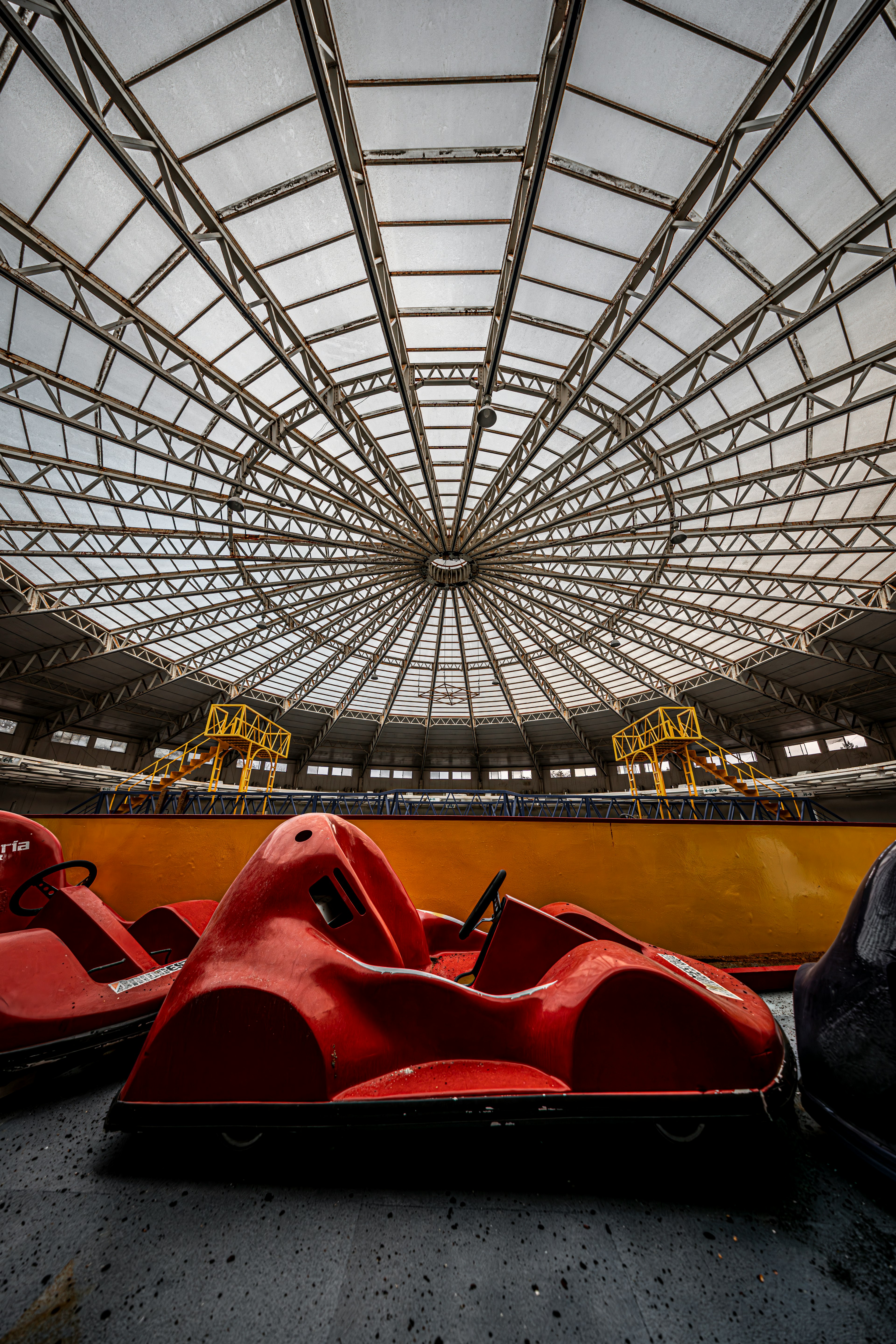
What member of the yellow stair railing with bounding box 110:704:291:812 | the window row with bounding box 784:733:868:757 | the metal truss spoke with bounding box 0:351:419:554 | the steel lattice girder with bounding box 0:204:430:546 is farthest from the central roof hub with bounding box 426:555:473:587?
the window row with bounding box 784:733:868:757

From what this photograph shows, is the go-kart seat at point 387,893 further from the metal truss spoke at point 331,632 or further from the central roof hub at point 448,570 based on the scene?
the metal truss spoke at point 331,632

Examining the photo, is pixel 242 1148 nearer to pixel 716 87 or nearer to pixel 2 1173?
pixel 2 1173

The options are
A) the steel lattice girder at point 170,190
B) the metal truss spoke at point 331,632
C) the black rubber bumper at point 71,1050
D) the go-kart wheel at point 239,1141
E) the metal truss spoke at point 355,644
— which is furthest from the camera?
the metal truss spoke at point 331,632

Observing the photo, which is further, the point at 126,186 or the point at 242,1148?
the point at 126,186

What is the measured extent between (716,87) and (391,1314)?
11553mm

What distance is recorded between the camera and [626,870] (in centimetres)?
494

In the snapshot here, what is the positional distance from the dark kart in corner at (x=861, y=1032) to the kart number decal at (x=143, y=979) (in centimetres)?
350

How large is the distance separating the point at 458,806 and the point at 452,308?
64.6ft

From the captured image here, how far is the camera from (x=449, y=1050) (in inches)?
88.0

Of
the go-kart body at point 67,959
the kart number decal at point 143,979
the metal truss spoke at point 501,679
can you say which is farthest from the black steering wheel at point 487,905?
the metal truss spoke at point 501,679

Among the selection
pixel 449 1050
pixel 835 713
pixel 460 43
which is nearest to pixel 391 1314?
pixel 449 1050

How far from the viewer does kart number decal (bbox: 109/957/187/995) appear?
9.93ft

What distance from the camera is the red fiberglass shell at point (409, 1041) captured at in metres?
1.98

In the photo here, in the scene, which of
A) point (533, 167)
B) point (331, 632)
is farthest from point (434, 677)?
point (533, 167)
